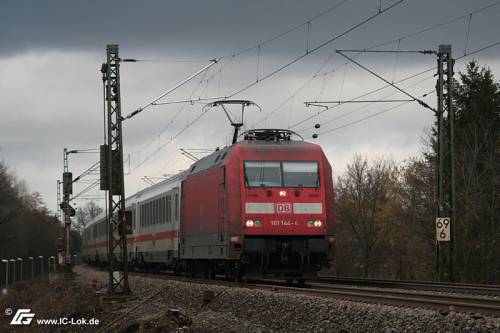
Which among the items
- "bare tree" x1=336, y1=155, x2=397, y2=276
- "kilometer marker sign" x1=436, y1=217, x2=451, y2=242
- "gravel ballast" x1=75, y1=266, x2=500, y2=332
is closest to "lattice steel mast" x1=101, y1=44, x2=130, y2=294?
"gravel ballast" x1=75, y1=266, x2=500, y2=332

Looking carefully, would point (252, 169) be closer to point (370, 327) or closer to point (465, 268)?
point (370, 327)

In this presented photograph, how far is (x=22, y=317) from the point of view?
103 feet

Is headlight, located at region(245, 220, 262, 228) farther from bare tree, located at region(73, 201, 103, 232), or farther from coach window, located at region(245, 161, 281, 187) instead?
bare tree, located at region(73, 201, 103, 232)

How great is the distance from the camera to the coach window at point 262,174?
22391mm

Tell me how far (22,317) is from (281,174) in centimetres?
1397

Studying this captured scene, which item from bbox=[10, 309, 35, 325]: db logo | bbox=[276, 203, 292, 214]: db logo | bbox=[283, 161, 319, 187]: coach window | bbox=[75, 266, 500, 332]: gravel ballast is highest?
bbox=[283, 161, 319, 187]: coach window

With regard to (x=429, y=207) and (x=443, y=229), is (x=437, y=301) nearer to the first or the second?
(x=443, y=229)

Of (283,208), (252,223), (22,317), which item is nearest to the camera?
(252,223)

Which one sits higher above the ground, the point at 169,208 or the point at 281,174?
the point at 281,174

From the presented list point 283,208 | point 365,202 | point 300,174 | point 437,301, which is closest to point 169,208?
point 300,174

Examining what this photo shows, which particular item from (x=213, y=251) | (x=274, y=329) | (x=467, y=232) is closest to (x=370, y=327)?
(x=274, y=329)

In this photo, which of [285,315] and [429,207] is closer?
[285,315]

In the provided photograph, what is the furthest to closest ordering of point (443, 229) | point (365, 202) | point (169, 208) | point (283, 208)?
1. point (365, 202)
2. point (169, 208)
3. point (443, 229)
4. point (283, 208)

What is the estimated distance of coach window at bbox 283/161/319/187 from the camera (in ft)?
73.7
